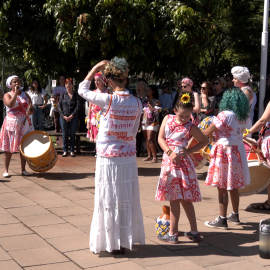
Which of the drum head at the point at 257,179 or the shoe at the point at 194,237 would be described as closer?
the shoe at the point at 194,237

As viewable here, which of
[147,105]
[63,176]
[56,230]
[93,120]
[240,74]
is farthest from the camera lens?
[147,105]

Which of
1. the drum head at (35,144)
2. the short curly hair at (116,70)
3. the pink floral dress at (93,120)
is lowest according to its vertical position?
the drum head at (35,144)

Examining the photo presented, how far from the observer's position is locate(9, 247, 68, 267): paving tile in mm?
4508

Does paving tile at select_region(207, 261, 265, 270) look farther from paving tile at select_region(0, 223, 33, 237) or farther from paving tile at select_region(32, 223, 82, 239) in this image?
paving tile at select_region(0, 223, 33, 237)

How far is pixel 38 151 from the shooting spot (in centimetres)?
889

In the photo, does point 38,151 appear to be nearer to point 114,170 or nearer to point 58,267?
point 114,170

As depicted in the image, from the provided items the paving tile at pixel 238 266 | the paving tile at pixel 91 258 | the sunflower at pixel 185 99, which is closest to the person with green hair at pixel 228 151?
the sunflower at pixel 185 99

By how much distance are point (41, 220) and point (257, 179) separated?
9.94ft

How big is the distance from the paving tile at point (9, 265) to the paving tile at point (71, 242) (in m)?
0.54

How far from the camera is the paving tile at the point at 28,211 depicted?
6.28 metres

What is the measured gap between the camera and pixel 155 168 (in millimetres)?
10070

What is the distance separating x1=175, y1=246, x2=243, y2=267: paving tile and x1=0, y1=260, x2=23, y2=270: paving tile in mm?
1596

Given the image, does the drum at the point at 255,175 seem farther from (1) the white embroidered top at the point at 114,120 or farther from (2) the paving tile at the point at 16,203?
(2) the paving tile at the point at 16,203

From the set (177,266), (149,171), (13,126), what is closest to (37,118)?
(13,126)
